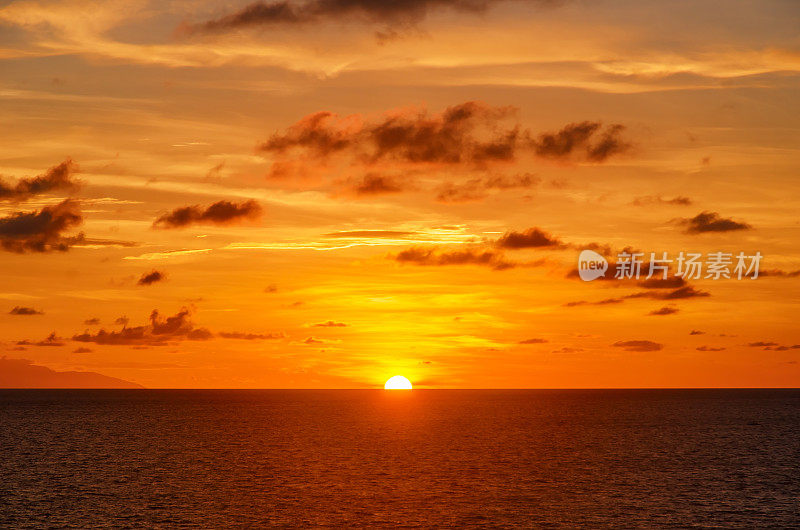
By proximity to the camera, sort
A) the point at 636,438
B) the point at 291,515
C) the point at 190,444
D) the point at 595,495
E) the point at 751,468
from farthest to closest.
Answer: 1. the point at 636,438
2. the point at 190,444
3. the point at 751,468
4. the point at 595,495
5. the point at 291,515

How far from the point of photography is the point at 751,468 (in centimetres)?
12450

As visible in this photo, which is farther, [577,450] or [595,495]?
[577,450]

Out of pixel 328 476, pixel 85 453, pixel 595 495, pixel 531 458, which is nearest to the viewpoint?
pixel 595 495

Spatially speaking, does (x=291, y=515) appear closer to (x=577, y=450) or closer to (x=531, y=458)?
(x=531, y=458)

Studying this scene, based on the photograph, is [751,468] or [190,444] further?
[190,444]

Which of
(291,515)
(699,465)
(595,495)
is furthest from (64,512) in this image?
(699,465)

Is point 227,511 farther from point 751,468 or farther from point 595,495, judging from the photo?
point 751,468

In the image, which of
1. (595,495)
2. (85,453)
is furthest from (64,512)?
(85,453)

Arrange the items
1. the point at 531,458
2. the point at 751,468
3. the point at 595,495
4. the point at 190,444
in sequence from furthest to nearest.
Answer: the point at 190,444, the point at 531,458, the point at 751,468, the point at 595,495

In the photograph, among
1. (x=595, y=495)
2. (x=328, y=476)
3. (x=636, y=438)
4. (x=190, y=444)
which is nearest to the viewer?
(x=595, y=495)

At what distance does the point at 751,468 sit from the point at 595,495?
132 ft

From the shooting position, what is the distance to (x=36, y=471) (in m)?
119

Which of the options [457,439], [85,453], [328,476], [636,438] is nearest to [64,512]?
[328,476]

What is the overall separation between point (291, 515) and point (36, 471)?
52.6m
